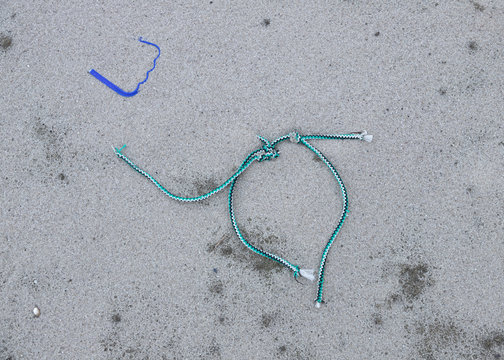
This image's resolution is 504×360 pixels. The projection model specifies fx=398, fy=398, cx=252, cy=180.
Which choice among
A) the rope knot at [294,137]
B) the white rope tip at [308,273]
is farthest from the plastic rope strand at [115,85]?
the white rope tip at [308,273]

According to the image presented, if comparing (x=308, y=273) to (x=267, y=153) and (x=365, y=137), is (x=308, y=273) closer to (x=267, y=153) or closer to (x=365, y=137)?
(x=267, y=153)

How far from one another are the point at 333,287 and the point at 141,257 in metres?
1.29

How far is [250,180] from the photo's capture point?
2760 millimetres

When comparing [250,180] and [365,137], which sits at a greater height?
[365,137]

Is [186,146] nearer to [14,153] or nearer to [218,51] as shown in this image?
[218,51]

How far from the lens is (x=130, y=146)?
112 inches

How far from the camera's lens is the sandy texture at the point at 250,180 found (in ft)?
8.39

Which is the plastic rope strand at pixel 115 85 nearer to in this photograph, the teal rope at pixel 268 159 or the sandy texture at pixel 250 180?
the sandy texture at pixel 250 180

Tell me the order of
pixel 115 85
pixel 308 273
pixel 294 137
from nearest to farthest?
1. pixel 308 273
2. pixel 294 137
3. pixel 115 85

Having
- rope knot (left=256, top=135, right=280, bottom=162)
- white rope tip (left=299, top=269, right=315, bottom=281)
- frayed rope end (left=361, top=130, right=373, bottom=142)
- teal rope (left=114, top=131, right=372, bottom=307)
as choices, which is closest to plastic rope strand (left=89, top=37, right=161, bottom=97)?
teal rope (left=114, top=131, right=372, bottom=307)

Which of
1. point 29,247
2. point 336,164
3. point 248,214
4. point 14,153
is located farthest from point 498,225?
point 14,153

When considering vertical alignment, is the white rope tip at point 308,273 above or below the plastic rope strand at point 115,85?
below

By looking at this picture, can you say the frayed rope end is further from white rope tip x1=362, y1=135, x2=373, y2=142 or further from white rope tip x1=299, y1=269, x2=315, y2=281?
white rope tip x1=299, y1=269, x2=315, y2=281

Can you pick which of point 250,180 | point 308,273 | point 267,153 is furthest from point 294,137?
point 308,273
